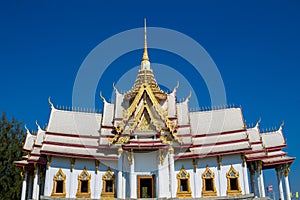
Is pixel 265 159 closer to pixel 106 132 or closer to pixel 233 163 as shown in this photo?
pixel 233 163

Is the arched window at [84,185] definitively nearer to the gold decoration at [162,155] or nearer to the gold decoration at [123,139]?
the gold decoration at [123,139]

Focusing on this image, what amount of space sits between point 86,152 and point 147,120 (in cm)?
447

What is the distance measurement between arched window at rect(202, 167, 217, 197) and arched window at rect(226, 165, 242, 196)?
922 mm

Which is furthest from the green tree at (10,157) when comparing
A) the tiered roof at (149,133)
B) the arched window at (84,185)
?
the arched window at (84,185)

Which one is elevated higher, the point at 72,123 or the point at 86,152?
the point at 72,123

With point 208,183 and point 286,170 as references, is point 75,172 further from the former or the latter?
point 286,170

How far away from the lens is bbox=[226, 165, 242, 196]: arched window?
22394mm

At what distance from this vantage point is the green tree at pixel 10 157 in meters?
32.2

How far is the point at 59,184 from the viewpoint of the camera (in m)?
22.8

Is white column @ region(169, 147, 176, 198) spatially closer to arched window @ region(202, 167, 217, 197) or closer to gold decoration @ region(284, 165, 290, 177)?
arched window @ region(202, 167, 217, 197)

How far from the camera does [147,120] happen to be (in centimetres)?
2345

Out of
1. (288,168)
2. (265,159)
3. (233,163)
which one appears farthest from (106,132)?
(288,168)

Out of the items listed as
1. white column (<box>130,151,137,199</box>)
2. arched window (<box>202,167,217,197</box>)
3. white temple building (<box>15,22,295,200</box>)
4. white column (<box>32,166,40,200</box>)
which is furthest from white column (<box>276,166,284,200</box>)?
white column (<box>32,166,40,200</box>)

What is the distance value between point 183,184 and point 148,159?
9.34 ft
